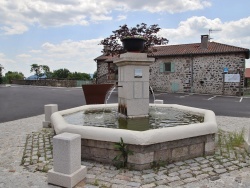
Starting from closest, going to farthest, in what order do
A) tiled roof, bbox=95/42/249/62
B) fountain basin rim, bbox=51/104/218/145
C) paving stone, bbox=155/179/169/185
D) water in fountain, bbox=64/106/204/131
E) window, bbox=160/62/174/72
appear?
paving stone, bbox=155/179/169/185, fountain basin rim, bbox=51/104/218/145, water in fountain, bbox=64/106/204/131, tiled roof, bbox=95/42/249/62, window, bbox=160/62/174/72

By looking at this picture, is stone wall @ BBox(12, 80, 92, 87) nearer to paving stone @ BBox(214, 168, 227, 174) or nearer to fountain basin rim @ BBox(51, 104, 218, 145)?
fountain basin rim @ BBox(51, 104, 218, 145)

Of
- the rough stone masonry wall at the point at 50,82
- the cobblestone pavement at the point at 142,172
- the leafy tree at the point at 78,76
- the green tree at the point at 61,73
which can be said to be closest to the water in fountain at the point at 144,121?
the cobblestone pavement at the point at 142,172

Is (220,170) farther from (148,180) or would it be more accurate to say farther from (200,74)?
(200,74)

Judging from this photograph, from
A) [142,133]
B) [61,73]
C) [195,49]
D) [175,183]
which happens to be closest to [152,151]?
[142,133]

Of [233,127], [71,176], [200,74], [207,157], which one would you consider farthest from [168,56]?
[71,176]

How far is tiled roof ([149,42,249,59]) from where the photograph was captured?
65.6 ft

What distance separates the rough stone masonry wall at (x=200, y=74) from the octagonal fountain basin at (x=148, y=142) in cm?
1800

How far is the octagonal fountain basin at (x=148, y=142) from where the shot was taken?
359cm

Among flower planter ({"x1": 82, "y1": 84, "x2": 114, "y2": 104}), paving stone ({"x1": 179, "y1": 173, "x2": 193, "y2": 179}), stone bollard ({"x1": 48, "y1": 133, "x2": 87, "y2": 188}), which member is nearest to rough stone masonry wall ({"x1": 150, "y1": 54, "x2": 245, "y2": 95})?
flower planter ({"x1": 82, "y1": 84, "x2": 114, "y2": 104})

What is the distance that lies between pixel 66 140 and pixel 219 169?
2573 millimetres

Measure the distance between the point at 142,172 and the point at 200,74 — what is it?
64.7 feet

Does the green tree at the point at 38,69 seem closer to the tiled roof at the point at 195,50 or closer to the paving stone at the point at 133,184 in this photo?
the tiled roof at the point at 195,50

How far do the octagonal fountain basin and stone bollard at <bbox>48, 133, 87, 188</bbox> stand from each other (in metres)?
0.61

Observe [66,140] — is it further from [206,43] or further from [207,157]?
[206,43]
